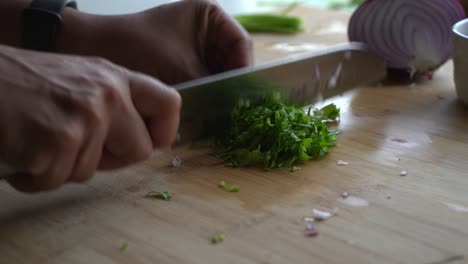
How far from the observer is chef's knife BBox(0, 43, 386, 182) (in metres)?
1.25

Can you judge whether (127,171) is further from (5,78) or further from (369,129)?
(369,129)

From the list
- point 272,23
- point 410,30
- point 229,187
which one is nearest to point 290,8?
point 272,23

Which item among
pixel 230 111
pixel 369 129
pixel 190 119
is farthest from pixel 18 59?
pixel 369 129

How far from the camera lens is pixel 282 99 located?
141cm

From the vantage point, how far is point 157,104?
0.99 meters

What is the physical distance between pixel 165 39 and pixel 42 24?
30 cm

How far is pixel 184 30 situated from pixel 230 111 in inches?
13.1

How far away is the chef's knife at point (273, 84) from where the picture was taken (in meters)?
1.25

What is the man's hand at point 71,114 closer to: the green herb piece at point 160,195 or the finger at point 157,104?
the finger at point 157,104

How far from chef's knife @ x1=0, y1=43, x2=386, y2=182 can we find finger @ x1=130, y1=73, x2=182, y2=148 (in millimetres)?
167

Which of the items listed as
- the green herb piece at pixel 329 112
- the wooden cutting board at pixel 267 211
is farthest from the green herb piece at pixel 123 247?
the green herb piece at pixel 329 112

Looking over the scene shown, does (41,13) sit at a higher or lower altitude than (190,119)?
higher

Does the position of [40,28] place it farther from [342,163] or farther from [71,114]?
[342,163]

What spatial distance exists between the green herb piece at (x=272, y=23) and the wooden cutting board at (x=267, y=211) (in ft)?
3.39
